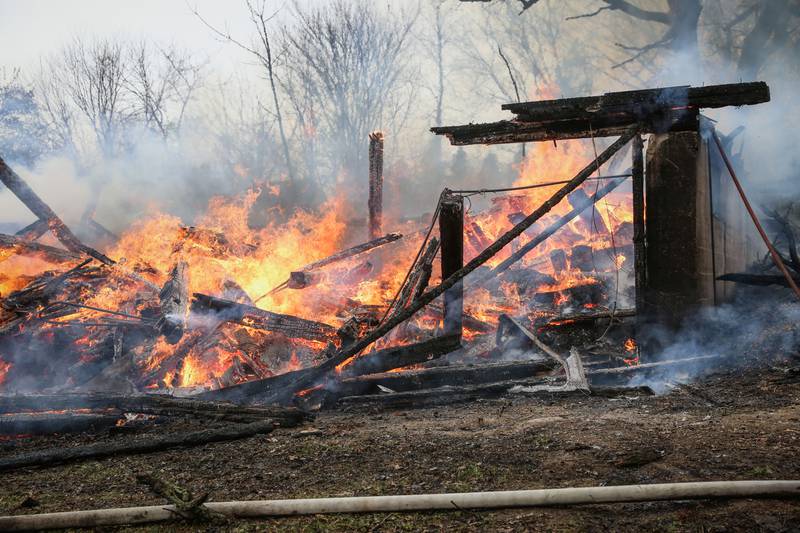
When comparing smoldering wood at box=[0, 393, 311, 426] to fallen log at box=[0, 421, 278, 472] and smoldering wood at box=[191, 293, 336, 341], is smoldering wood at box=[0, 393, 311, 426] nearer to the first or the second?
fallen log at box=[0, 421, 278, 472]

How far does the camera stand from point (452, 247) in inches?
308

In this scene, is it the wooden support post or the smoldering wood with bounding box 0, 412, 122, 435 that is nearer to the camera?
the smoldering wood with bounding box 0, 412, 122, 435

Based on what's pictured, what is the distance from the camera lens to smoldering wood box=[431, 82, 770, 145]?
676cm

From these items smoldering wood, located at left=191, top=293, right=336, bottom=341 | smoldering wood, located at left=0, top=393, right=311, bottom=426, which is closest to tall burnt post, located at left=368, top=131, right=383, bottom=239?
smoldering wood, located at left=191, top=293, right=336, bottom=341

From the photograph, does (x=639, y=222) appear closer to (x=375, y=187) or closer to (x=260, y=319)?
(x=260, y=319)

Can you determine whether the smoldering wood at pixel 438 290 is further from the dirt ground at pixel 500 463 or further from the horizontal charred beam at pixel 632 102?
the dirt ground at pixel 500 463

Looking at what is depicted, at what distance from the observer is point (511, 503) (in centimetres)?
307

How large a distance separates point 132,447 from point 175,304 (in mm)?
4111

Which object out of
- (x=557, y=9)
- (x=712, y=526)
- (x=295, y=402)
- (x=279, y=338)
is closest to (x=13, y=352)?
(x=279, y=338)

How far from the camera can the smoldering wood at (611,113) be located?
22.2 feet

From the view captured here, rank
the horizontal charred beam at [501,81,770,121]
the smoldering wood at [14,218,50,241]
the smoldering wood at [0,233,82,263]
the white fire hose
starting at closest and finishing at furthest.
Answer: the white fire hose → the horizontal charred beam at [501,81,770,121] → the smoldering wood at [0,233,82,263] → the smoldering wood at [14,218,50,241]

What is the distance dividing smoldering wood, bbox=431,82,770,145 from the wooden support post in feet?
1.16

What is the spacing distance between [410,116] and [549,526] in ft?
102

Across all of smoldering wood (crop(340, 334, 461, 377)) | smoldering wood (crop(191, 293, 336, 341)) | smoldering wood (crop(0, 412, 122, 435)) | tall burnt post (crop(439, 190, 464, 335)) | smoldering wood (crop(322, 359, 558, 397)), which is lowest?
smoldering wood (crop(0, 412, 122, 435))
